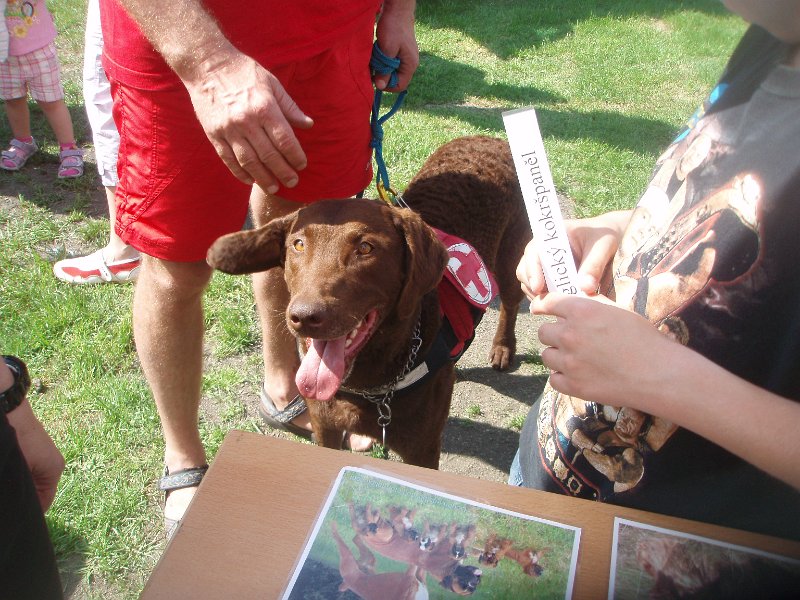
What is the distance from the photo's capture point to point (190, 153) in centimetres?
209

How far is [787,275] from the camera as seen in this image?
3.51ft

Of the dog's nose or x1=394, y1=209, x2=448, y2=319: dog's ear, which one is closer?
the dog's nose

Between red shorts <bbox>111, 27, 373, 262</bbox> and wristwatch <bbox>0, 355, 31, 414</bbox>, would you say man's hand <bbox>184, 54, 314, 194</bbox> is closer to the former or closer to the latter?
red shorts <bbox>111, 27, 373, 262</bbox>

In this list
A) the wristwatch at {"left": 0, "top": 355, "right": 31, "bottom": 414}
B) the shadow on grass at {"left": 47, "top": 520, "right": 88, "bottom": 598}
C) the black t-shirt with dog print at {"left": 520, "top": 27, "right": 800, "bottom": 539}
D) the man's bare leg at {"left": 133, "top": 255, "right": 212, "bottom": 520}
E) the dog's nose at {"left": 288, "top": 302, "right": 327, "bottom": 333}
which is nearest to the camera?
the black t-shirt with dog print at {"left": 520, "top": 27, "right": 800, "bottom": 539}

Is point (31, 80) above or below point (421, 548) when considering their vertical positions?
below

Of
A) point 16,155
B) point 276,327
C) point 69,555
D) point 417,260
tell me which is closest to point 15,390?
point 417,260

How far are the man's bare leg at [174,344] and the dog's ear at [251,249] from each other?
245 mm

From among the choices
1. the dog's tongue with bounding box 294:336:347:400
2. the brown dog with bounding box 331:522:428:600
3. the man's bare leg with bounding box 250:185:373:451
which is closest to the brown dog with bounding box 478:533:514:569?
the brown dog with bounding box 331:522:428:600

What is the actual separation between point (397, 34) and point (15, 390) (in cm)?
213

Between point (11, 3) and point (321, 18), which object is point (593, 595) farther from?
point (11, 3)

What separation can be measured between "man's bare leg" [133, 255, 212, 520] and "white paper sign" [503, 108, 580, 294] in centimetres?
148

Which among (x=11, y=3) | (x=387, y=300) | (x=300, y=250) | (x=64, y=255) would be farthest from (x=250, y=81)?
(x=11, y=3)

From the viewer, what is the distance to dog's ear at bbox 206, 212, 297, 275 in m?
2.07

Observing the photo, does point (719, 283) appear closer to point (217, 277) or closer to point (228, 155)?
point (228, 155)
